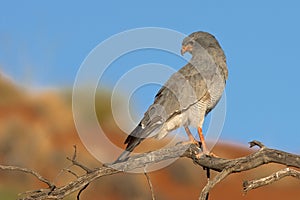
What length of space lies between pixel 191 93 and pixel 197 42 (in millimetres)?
1199

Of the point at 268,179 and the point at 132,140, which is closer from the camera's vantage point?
the point at 268,179

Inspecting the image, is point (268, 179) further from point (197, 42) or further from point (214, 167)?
point (197, 42)

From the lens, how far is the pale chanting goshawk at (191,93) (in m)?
10.2

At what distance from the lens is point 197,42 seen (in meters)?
11.9

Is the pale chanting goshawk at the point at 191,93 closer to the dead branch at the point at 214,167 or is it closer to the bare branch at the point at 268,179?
the dead branch at the point at 214,167

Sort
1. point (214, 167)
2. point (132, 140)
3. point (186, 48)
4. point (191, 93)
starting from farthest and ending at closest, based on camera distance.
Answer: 1. point (186, 48)
2. point (191, 93)
3. point (132, 140)
4. point (214, 167)

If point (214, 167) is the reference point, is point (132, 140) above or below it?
above

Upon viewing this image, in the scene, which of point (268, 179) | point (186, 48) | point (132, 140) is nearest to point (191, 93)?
point (186, 48)

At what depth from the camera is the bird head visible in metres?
11.8

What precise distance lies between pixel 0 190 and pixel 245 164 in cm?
1650

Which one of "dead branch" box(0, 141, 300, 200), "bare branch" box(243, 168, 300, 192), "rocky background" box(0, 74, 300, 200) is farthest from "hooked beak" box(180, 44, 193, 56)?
"rocky background" box(0, 74, 300, 200)

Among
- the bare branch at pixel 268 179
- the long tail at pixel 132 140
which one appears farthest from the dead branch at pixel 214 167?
the long tail at pixel 132 140

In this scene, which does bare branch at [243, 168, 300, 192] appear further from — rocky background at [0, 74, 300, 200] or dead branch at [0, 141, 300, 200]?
rocky background at [0, 74, 300, 200]

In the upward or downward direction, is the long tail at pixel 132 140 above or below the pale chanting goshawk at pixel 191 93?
below
